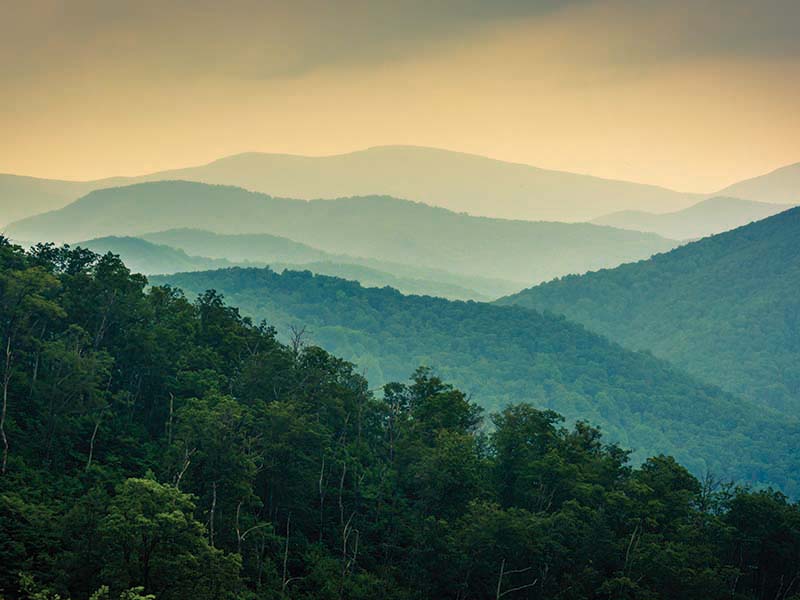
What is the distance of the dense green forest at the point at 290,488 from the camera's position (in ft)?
96.5

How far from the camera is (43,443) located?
124 ft

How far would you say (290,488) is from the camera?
40.8m

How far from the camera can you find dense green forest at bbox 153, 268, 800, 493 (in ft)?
412

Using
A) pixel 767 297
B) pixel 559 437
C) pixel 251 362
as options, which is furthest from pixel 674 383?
pixel 251 362

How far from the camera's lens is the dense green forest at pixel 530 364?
125562 mm

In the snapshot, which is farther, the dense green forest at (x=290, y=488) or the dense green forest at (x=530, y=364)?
the dense green forest at (x=530, y=364)

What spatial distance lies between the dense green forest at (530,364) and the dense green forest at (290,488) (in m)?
76.1

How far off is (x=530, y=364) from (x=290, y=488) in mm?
111571

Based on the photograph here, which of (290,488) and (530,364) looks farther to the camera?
(530,364)

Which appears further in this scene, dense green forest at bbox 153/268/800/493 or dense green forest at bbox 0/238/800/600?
dense green forest at bbox 153/268/800/493

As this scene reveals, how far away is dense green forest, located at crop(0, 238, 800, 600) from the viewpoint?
29.4m

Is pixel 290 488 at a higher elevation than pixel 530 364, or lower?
lower

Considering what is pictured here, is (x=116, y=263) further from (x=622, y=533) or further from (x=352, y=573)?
(x=622, y=533)

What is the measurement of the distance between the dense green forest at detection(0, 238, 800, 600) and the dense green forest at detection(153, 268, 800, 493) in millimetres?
76109
